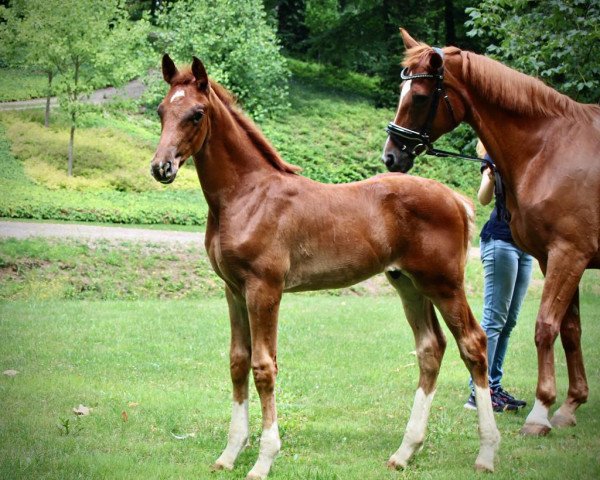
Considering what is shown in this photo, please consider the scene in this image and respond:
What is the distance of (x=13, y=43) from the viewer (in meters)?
13.9

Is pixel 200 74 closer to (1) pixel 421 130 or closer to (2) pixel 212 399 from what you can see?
(1) pixel 421 130

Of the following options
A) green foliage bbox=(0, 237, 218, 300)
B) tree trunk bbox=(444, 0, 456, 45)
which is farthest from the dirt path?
tree trunk bbox=(444, 0, 456, 45)

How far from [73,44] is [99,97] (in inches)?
160

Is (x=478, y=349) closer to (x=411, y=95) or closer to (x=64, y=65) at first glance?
(x=411, y=95)

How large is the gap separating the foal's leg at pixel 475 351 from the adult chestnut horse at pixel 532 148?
62 centimetres

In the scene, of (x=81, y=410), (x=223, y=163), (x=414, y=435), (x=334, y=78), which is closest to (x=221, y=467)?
(x=414, y=435)

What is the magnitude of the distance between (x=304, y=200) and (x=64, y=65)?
13.8m

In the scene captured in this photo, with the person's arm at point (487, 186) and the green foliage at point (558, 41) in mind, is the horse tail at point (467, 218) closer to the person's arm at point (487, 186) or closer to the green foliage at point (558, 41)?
the person's arm at point (487, 186)

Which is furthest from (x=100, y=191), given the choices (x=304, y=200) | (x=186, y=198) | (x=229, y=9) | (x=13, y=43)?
(x=304, y=200)

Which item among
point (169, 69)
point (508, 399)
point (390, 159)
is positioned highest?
point (169, 69)

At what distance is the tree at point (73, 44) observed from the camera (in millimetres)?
14289

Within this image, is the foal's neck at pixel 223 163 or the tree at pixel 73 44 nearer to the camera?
the foal's neck at pixel 223 163

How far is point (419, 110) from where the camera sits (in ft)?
17.0

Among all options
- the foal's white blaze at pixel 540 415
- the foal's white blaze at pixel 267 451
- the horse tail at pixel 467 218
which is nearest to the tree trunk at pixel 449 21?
the horse tail at pixel 467 218
